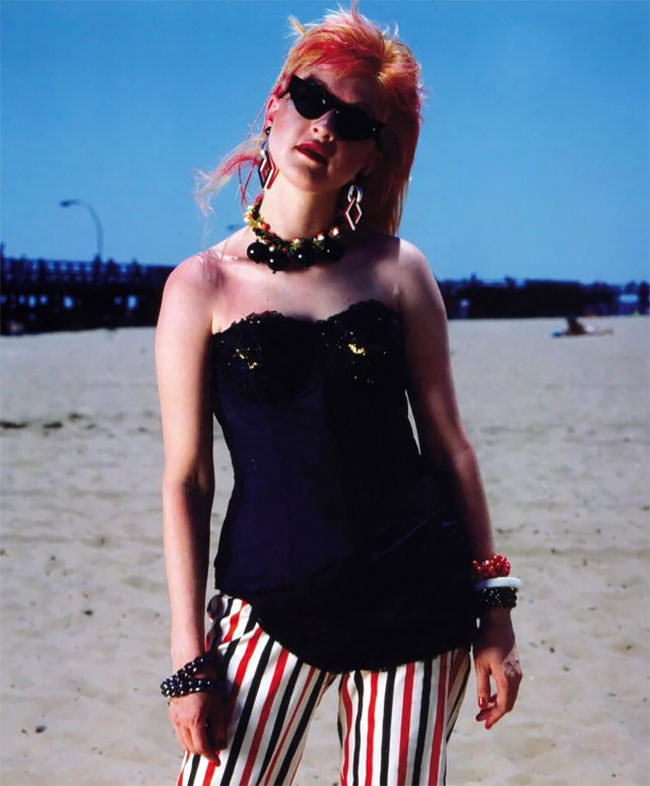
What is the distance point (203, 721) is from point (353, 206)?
919 mm

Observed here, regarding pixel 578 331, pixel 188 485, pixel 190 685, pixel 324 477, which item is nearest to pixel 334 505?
pixel 324 477

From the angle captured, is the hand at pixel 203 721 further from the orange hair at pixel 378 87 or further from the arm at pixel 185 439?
the orange hair at pixel 378 87

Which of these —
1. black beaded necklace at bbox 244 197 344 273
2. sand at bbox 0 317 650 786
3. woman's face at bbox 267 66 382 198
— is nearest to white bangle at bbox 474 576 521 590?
black beaded necklace at bbox 244 197 344 273

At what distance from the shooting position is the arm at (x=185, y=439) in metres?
1.79

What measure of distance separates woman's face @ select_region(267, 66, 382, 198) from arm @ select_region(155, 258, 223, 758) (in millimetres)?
238

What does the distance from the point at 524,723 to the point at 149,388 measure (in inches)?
562

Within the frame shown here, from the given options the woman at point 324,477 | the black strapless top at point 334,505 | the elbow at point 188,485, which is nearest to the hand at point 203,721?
the woman at point 324,477

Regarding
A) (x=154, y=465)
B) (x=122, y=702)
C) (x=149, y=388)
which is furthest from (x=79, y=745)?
(x=149, y=388)

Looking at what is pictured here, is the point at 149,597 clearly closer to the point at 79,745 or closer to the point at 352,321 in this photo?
the point at 79,745

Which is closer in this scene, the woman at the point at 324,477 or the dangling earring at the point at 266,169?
the woman at the point at 324,477

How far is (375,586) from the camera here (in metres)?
1.73

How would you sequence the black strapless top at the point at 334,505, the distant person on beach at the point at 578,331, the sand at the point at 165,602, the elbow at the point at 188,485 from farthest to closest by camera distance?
1. the distant person on beach at the point at 578,331
2. the sand at the point at 165,602
3. the elbow at the point at 188,485
4. the black strapless top at the point at 334,505

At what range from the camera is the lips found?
184 centimetres

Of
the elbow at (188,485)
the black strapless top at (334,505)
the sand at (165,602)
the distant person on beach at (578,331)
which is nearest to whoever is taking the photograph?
the black strapless top at (334,505)
